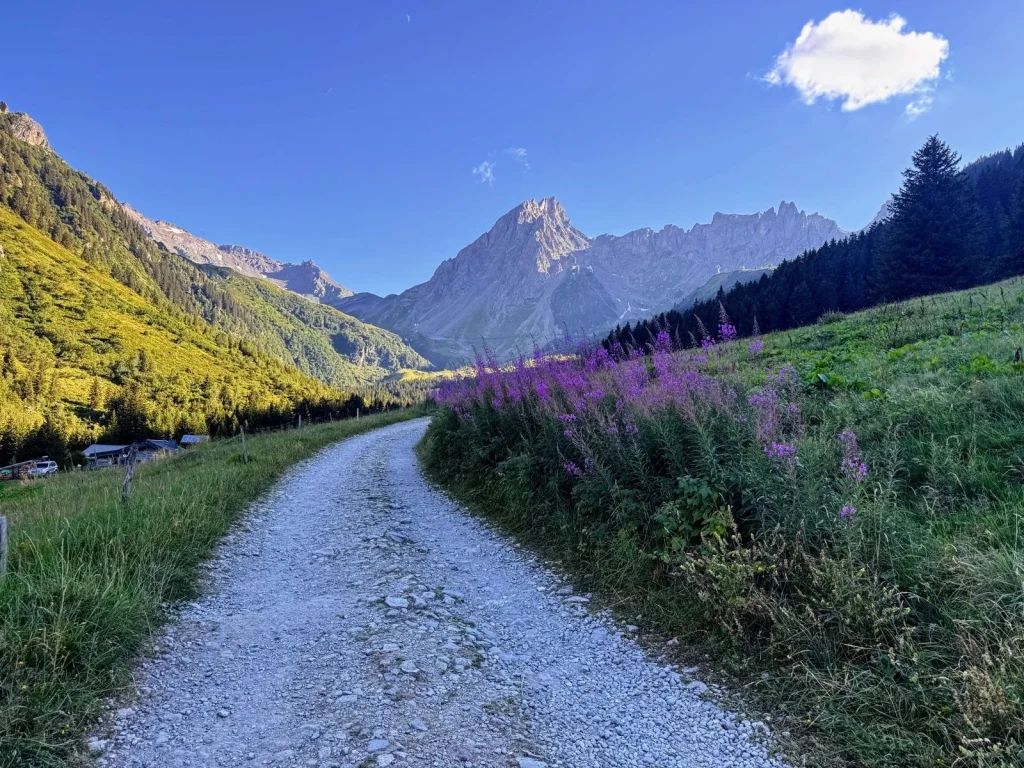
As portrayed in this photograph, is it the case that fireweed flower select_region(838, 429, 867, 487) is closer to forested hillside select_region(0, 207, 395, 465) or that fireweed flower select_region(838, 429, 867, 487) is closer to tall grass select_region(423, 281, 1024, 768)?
tall grass select_region(423, 281, 1024, 768)

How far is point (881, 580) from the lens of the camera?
3965 millimetres

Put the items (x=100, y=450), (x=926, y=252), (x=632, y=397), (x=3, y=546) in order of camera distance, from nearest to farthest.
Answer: (x=3, y=546)
(x=632, y=397)
(x=926, y=252)
(x=100, y=450)

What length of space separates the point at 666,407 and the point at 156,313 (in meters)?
203

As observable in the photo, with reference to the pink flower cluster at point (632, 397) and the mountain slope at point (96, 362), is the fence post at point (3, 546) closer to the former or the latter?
the pink flower cluster at point (632, 397)

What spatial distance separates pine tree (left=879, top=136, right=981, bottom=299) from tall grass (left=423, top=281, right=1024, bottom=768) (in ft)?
130

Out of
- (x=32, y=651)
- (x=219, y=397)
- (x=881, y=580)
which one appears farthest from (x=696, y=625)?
(x=219, y=397)

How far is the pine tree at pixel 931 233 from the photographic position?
39094mm

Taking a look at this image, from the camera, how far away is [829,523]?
14.1 ft

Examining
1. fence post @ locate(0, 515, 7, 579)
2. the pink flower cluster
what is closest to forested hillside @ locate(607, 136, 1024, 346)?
the pink flower cluster

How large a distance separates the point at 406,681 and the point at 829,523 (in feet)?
13.2

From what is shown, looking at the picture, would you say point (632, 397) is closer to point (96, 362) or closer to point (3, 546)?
point (3, 546)

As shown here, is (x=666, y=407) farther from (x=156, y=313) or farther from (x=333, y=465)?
(x=156, y=313)

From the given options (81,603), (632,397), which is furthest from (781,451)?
(81,603)

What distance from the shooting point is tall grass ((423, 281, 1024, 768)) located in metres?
3.11
